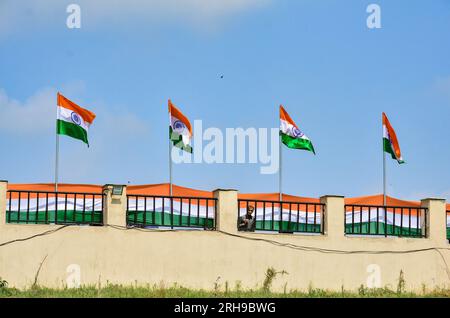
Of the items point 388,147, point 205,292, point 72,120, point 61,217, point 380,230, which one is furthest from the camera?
point 388,147

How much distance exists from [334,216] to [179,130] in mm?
4901

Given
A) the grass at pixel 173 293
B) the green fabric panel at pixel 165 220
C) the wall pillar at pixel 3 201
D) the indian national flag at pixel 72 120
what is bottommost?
the grass at pixel 173 293

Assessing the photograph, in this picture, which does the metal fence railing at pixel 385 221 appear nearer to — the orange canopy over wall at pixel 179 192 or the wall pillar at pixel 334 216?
the wall pillar at pixel 334 216

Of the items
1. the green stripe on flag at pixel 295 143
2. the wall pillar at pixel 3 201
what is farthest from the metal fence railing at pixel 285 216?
the wall pillar at pixel 3 201

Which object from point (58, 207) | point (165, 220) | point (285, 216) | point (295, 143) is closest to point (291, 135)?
point (295, 143)

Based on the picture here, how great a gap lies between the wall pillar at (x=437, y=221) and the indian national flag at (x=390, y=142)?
1.94 meters

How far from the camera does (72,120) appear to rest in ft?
104

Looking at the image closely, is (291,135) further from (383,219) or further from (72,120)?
(72,120)

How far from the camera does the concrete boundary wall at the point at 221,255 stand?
2947cm

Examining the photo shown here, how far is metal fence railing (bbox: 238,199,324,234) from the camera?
32.3 metres

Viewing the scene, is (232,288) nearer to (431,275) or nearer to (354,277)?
(354,277)

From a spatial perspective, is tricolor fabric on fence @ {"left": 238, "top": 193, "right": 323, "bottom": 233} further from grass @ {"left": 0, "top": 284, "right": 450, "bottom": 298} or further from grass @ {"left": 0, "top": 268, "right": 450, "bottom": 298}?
grass @ {"left": 0, "top": 284, "right": 450, "bottom": 298}
